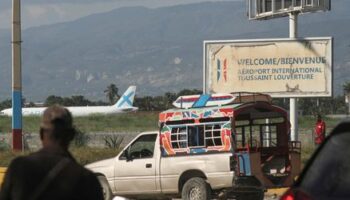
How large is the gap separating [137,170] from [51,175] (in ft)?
41.7

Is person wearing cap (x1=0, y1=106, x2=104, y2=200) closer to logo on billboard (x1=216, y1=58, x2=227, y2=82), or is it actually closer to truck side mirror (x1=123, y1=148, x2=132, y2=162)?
truck side mirror (x1=123, y1=148, x2=132, y2=162)

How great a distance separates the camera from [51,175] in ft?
17.4

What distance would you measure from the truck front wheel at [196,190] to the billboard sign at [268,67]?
50.3 feet

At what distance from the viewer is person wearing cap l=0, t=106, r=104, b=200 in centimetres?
530

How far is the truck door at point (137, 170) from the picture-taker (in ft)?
58.7

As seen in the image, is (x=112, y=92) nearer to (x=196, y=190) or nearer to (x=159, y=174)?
(x=159, y=174)

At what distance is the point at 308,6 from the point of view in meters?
33.2

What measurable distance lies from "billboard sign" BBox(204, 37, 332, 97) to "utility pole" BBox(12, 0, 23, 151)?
761 centimetres

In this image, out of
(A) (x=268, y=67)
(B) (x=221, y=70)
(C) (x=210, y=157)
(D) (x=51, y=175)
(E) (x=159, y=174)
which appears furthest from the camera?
(A) (x=268, y=67)

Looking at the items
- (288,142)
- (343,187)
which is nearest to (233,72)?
(288,142)

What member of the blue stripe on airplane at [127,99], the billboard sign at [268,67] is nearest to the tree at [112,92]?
the blue stripe on airplane at [127,99]

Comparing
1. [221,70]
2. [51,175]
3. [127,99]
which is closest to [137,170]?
[51,175]

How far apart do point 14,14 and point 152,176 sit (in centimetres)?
1187

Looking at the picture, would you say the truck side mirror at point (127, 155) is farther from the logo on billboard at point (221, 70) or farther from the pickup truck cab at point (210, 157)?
the logo on billboard at point (221, 70)
